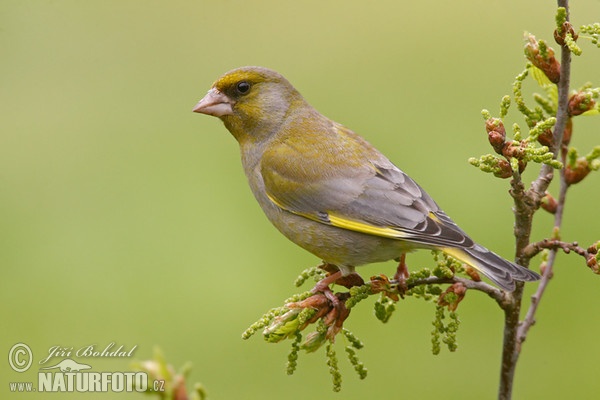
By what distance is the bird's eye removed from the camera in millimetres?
3957

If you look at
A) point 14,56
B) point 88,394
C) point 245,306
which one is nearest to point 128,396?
point 88,394

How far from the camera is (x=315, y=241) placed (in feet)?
12.0

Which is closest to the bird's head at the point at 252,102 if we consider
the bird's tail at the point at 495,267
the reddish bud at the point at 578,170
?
the bird's tail at the point at 495,267

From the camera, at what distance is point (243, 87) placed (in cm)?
397

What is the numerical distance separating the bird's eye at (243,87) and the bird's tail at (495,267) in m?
1.14

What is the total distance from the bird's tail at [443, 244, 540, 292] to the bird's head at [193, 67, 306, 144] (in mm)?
1062

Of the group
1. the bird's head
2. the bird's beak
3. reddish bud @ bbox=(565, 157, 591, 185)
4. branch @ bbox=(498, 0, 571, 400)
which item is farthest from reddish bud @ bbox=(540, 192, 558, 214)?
the bird's beak

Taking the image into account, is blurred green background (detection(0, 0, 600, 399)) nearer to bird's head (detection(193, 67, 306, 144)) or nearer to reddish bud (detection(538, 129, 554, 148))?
bird's head (detection(193, 67, 306, 144))

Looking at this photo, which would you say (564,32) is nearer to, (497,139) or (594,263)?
(497,139)

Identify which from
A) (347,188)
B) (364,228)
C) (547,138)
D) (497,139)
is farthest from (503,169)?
(347,188)

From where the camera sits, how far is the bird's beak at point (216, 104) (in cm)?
388

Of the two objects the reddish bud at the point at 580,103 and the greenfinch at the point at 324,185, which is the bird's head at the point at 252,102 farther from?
the reddish bud at the point at 580,103

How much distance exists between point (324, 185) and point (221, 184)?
3184 mm

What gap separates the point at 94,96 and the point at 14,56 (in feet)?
2.75
